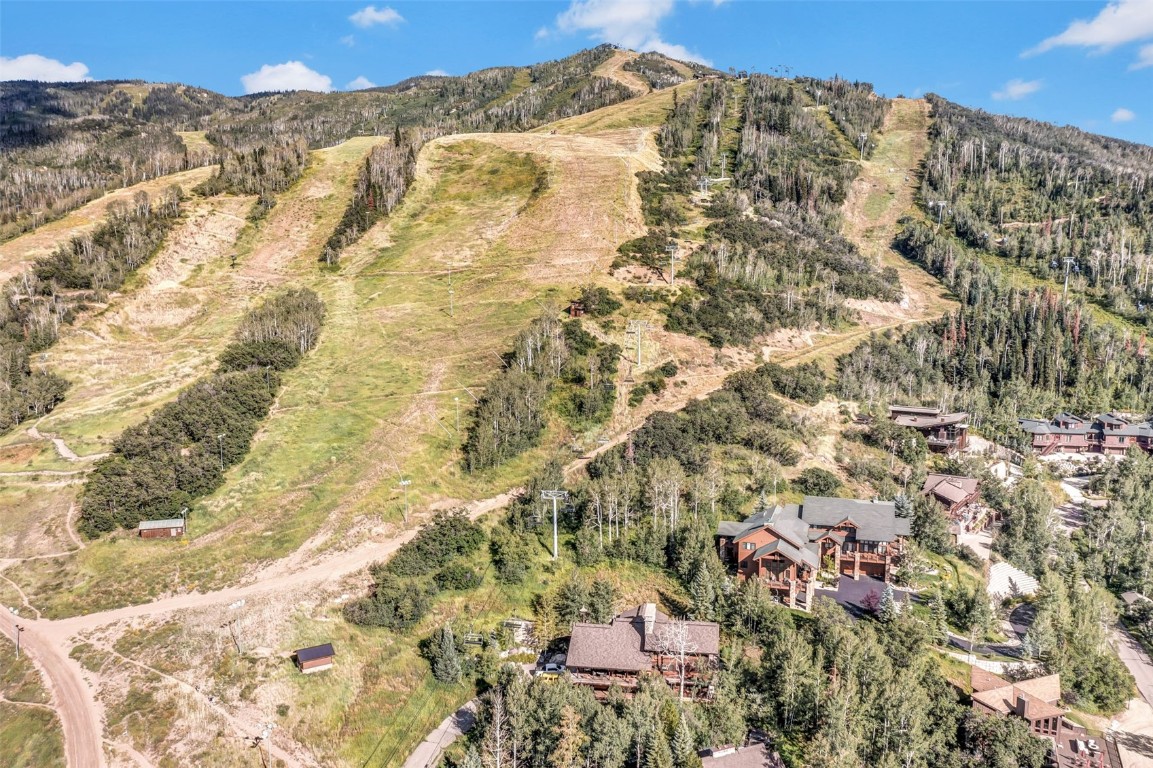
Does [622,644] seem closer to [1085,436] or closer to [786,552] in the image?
[786,552]

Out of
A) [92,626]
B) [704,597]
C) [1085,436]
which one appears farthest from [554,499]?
[1085,436]

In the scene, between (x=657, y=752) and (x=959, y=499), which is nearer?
(x=657, y=752)

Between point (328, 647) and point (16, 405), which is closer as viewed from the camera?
point (328, 647)

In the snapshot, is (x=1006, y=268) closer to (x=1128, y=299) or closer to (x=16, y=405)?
(x=1128, y=299)

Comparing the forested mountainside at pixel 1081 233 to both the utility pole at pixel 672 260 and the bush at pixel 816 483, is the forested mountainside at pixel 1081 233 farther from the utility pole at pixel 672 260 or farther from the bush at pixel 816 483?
the bush at pixel 816 483

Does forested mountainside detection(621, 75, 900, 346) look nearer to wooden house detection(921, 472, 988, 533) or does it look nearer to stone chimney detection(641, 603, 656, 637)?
wooden house detection(921, 472, 988, 533)

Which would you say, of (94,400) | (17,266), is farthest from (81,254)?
(94,400)
